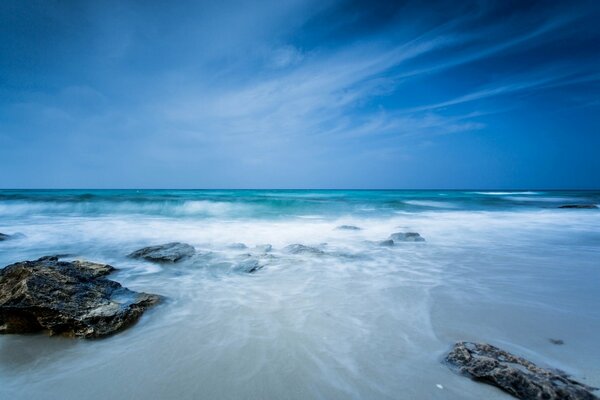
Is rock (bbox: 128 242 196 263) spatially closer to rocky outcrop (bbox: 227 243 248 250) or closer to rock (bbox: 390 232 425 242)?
rocky outcrop (bbox: 227 243 248 250)

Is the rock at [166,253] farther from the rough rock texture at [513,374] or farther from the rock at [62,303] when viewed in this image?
the rough rock texture at [513,374]

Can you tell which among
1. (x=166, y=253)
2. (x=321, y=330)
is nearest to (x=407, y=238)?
(x=321, y=330)

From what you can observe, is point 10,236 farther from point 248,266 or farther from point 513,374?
point 513,374

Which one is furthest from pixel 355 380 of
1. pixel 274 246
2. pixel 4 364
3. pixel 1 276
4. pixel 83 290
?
pixel 274 246

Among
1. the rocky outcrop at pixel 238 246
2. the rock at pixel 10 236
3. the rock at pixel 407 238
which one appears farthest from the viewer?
the rock at pixel 407 238

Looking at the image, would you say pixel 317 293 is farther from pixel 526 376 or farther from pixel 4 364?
pixel 4 364

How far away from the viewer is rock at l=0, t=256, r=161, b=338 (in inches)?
114

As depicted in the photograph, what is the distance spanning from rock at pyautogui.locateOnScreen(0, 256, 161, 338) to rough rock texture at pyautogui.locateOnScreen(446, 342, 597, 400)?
3.29 metres

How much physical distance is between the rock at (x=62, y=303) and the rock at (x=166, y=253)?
209cm

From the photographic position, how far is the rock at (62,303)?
2.89 m

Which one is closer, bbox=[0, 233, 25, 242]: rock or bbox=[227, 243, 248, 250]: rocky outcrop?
bbox=[227, 243, 248, 250]: rocky outcrop

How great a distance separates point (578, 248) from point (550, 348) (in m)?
6.67

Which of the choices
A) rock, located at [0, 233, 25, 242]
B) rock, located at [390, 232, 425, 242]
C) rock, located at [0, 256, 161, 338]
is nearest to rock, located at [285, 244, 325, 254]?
rock, located at [390, 232, 425, 242]

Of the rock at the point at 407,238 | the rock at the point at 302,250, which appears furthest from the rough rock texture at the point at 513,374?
A: the rock at the point at 407,238
